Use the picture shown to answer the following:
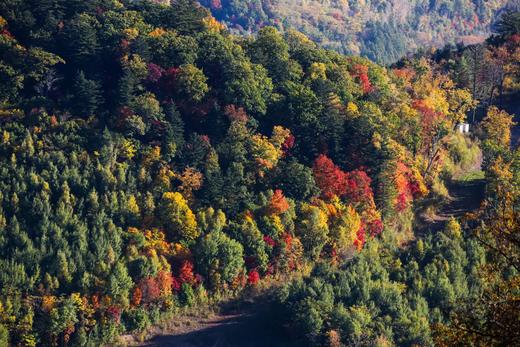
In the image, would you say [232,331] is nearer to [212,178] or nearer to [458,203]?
[212,178]

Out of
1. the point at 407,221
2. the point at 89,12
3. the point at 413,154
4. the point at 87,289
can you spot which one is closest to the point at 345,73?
the point at 413,154

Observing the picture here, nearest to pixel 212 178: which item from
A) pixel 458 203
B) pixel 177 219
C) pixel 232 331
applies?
pixel 177 219

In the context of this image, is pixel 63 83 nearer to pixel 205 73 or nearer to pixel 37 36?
pixel 37 36

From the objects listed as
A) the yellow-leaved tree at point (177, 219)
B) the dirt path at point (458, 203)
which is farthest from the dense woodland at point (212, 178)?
the dirt path at point (458, 203)

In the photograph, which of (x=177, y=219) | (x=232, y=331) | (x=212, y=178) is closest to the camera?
(x=232, y=331)

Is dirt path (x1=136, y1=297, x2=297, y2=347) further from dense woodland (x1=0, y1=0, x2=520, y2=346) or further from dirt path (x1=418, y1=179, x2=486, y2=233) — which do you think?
dirt path (x1=418, y1=179, x2=486, y2=233)

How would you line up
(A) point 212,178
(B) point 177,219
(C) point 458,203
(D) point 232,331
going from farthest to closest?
(C) point 458,203 → (A) point 212,178 → (B) point 177,219 → (D) point 232,331

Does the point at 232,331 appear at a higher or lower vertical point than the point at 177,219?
lower

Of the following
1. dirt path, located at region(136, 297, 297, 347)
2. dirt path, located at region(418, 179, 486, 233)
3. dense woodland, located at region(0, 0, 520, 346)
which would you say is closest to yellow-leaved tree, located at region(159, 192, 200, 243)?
dense woodland, located at region(0, 0, 520, 346)
